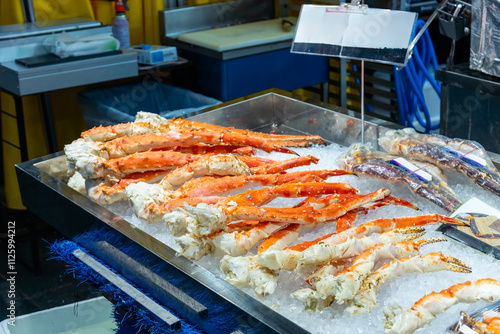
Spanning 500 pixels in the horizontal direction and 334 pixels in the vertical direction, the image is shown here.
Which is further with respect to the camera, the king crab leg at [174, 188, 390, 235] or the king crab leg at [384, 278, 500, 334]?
the king crab leg at [174, 188, 390, 235]

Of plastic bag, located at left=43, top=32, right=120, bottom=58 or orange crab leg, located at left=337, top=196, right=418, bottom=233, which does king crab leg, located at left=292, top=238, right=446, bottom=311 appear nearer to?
orange crab leg, located at left=337, top=196, right=418, bottom=233

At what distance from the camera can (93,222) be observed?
157 centimetres

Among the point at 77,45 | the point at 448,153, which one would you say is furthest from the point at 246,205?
the point at 77,45

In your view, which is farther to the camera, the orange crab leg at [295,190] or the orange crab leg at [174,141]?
the orange crab leg at [174,141]

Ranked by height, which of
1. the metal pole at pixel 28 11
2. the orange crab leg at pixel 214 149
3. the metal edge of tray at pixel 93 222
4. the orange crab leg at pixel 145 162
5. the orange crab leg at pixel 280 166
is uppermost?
the metal pole at pixel 28 11

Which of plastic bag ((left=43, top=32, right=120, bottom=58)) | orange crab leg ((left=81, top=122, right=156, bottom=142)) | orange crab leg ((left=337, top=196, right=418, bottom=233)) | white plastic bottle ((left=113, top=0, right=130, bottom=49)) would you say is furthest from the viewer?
white plastic bottle ((left=113, top=0, right=130, bottom=49))

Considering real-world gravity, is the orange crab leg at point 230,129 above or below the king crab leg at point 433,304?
above

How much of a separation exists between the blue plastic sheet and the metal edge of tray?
4.61 ft

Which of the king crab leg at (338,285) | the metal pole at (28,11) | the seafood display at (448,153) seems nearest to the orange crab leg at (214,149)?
the seafood display at (448,153)

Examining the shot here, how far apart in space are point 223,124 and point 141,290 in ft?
2.98

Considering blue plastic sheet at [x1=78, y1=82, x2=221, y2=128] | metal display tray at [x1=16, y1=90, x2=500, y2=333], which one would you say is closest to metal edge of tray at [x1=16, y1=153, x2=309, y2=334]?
metal display tray at [x1=16, y1=90, x2=500, y2=333]

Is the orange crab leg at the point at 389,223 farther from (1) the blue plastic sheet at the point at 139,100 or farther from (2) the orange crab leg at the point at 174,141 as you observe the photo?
(1) the blue plastic sheet at the point at 139,100

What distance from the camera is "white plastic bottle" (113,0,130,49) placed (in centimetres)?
354

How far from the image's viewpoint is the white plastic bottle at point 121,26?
11.6 ft
